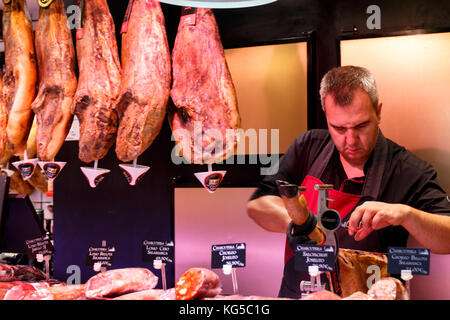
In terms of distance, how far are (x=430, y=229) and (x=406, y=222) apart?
15cm

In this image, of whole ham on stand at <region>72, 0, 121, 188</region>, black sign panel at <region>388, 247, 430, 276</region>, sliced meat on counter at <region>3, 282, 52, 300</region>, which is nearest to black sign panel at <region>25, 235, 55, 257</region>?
sliced meat on counter at <region>3, 282, 52, 300</region>

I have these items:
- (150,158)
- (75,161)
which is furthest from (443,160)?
(75,161)

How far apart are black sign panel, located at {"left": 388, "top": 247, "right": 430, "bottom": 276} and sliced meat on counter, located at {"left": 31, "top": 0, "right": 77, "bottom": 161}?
203 centimetres

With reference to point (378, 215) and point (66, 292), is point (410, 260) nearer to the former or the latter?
point (378, 215)

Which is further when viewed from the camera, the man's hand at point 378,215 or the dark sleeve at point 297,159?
the dark sleeve at point 297,159

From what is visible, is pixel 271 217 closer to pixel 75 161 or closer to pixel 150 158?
pixel 150 158

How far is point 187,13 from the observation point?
2.62 metres

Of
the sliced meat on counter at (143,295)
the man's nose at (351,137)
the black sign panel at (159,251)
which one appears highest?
the man's nose at (351,137)

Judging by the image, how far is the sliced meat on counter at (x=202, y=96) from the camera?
95.6 inches

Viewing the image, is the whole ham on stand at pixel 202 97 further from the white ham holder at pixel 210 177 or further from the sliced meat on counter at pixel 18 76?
the sliced meat on counter at pixel 18 76

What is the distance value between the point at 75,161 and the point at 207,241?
4.83ft

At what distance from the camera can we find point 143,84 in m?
2.52

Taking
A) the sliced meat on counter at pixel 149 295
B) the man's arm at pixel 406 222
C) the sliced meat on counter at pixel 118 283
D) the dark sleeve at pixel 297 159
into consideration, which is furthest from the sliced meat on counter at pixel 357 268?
the sliced meat on counter at pixel 118 283

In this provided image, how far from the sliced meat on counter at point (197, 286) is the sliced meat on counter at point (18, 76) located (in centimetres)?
156
